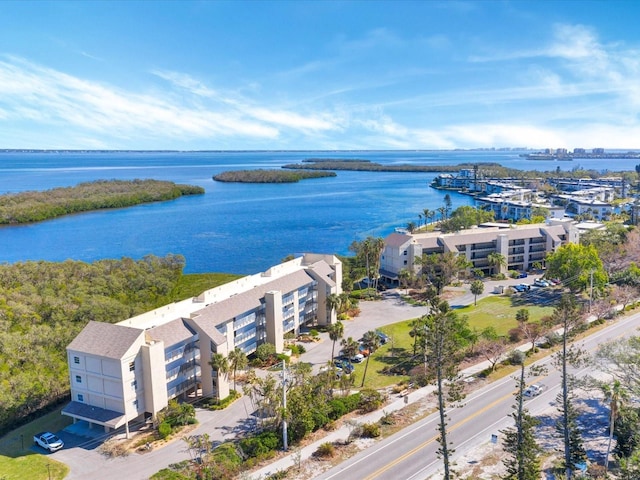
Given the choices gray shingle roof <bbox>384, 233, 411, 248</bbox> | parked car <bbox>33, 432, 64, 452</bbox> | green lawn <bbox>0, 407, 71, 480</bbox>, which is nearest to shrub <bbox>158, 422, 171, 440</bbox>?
green lawn <bbox>0, 407, 71, 480</bbox>

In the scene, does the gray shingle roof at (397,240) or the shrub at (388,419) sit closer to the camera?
the shrub at (388,419)

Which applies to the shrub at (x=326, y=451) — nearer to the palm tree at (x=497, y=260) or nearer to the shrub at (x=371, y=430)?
the shrub at (x=371, y=430)

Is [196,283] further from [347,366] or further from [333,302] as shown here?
[347,366]

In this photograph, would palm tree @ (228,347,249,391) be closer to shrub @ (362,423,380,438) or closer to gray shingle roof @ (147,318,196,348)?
gray shingle roof @ (147,318,196,348)

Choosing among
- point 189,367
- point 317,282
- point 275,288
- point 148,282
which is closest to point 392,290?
point 317,282

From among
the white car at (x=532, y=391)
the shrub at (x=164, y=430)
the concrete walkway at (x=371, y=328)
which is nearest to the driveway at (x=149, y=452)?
the shrub at (x=164, y=430)

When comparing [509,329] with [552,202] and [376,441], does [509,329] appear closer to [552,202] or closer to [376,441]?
[376,441]

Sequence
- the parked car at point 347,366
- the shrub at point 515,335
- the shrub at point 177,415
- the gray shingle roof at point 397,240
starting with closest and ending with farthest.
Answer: the shrub at point 177,415
the parked car at point 347,366
the shrub at point 515,335
the gray shingle roof at point 397,240
